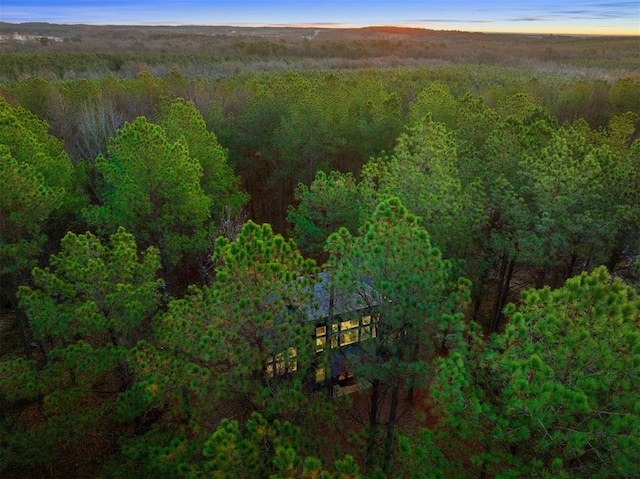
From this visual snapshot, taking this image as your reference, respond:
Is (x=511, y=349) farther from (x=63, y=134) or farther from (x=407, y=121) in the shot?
A: (x=63, y=134)

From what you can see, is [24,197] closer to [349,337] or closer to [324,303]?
[324,303]

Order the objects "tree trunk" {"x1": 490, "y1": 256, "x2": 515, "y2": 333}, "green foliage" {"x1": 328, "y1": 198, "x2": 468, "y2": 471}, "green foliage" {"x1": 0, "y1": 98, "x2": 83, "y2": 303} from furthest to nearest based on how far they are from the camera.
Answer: "tree trunk" {"x1": 490, "y1": 256, "x2": 515, "y2": 333} < "green foliage" {"x1": 0, "y1": 98, "x2": 83, "y2": 303} < "green foliage" {"x1": 328, "y1": 198, "x2": 468, "y2": 471}

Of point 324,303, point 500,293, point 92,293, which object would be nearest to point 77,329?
point 92,293

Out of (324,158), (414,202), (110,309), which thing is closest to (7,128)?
(110,309)

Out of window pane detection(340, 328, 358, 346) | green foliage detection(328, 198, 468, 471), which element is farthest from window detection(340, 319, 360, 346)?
green foliage detection(328, 198, 468, 471)

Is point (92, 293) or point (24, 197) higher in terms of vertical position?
point (24, 197)

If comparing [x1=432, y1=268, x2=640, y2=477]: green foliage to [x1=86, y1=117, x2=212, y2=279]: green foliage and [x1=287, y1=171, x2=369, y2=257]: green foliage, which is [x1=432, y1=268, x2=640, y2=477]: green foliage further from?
[x1=86, y1=117, x2=212, y2=279]: green foliage
